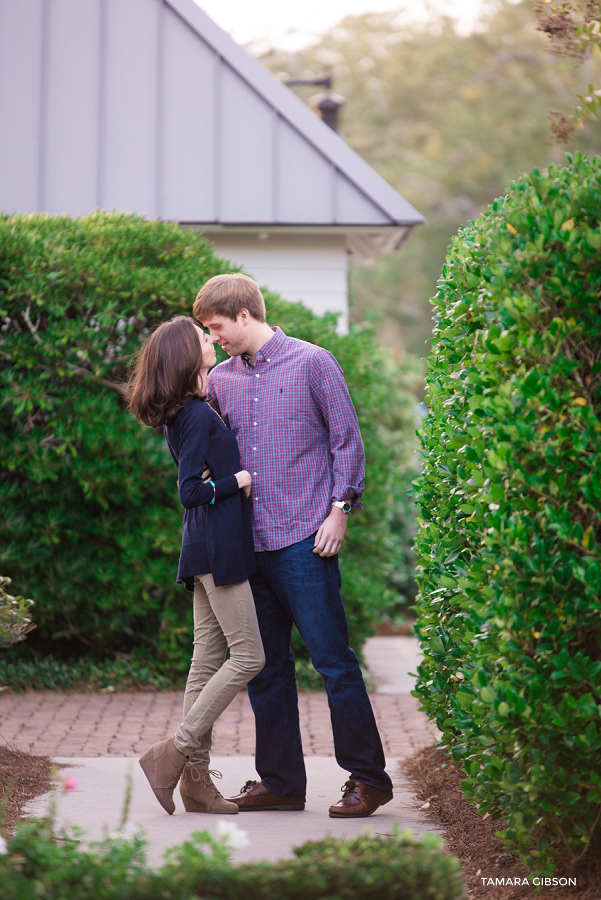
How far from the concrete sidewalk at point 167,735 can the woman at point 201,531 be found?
0.74ft

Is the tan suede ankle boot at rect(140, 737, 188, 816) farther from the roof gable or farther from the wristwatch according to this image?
the roof gable

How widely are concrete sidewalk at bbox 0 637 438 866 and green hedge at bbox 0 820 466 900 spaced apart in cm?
38

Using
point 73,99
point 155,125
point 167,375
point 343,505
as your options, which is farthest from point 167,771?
point 73,99

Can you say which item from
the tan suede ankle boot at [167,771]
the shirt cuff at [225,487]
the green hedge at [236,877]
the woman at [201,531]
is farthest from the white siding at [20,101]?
the green hedge at [236,877]

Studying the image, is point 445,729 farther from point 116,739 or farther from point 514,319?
point 116,739

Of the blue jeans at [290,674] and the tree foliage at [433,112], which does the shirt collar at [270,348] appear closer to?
the blue jeans at [290,674]

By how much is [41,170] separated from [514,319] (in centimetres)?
706

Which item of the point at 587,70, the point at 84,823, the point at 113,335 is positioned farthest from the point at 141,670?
the point at 587,70

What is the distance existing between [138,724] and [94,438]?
1896mm

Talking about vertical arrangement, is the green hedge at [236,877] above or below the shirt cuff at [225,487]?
below

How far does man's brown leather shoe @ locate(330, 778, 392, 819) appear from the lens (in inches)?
155

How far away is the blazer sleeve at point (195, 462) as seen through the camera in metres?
3.82

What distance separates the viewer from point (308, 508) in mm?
3979

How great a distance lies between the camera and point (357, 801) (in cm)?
396
